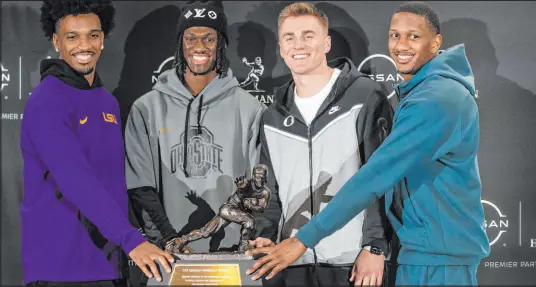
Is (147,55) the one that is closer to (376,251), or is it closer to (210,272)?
(210,272)

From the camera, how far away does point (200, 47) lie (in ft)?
10.5

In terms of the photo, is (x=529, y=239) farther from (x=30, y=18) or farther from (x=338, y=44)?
(x=30, y=18)

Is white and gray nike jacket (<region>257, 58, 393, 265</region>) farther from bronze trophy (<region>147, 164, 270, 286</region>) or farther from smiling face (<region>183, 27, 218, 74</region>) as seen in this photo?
smiling face (<region>183, 27, 218, 74</region>)

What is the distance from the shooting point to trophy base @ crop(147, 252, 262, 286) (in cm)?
241

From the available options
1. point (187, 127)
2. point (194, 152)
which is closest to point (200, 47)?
point (187, 127)

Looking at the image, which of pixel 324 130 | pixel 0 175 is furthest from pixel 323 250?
pixel 0 175

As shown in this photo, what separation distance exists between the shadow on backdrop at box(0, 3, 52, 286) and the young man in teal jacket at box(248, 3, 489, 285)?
6.27ft

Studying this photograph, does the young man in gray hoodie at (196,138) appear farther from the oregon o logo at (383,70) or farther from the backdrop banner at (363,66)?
the oregon o logo at (383,70)

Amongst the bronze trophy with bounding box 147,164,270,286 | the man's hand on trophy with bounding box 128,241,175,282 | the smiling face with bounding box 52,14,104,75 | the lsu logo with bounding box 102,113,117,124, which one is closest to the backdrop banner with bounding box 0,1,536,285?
the lsu logo with bounding box 102,113,117,124

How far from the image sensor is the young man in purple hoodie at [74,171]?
2707 millimetres

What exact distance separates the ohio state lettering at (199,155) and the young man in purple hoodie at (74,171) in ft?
1.00

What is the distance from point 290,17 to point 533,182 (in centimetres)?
171

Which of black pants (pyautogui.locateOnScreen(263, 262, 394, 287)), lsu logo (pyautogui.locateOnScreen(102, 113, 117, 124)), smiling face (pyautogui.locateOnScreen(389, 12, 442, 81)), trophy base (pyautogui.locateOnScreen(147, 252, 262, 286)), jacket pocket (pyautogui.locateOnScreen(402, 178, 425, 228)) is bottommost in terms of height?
black pants (pyautogui.locateOnScreen(263, 262, 394, 287))

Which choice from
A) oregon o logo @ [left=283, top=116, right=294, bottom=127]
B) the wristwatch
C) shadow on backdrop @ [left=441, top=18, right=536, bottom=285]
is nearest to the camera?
the wristwatch
